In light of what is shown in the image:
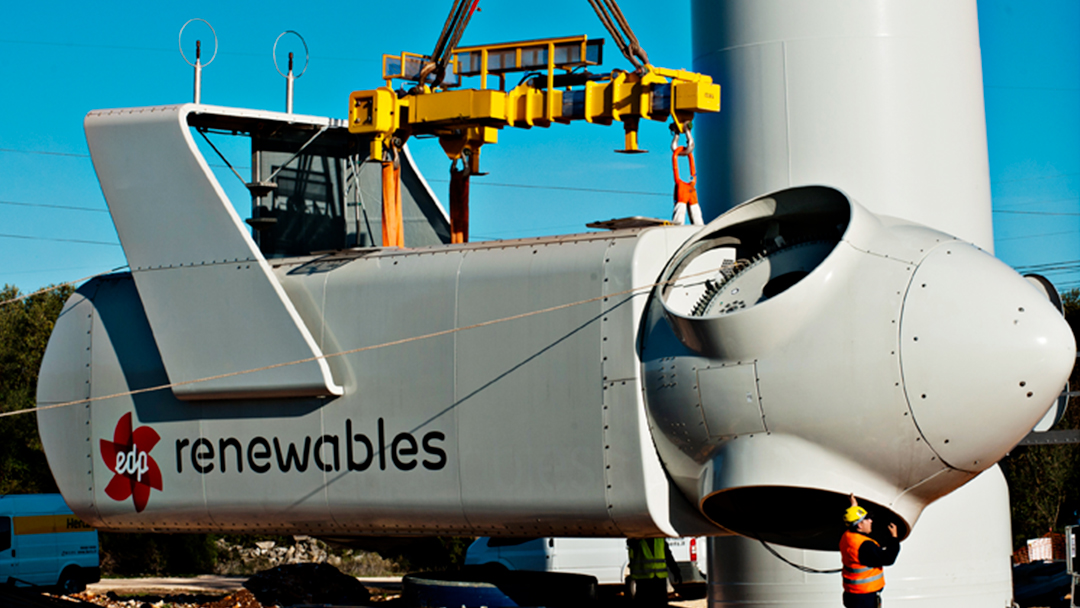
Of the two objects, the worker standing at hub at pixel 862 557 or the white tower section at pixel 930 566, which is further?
the white tower section at pixel 930 566

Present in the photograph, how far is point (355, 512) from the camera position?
10359 millimetres

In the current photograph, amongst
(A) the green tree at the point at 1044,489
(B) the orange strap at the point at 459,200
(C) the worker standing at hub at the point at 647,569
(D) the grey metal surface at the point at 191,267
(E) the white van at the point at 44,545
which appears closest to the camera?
(D) the grey metal surface at the point at 191,267

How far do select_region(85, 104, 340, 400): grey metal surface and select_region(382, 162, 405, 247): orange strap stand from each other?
4.76 feet

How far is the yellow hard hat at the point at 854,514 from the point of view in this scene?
8617 millimetres

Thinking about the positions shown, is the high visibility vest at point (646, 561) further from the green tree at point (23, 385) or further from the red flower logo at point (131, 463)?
the green tree at point (23, 385)

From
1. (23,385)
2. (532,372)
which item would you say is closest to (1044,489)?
(532,372)

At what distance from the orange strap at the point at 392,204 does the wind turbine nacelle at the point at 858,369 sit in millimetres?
3556

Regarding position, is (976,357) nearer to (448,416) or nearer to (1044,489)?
(448,416)

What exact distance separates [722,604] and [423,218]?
6.11 metres

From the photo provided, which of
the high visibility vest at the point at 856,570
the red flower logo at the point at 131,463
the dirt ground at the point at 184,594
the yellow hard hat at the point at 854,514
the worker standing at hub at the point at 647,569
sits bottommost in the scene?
the dirt ground at the point at 184,594

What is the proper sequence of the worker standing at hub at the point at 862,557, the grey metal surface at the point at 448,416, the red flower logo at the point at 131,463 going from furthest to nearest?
1. the red flower logo at the point at 131,463
2. the grey metal surface at the point at 448,416
3. the worker standing at hub at the point at 862,557

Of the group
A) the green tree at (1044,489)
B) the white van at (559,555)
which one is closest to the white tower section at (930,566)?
the white van at (559,555)

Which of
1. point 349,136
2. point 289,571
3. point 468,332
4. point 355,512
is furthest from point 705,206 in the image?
point 289,571

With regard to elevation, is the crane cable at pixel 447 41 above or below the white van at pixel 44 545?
above
